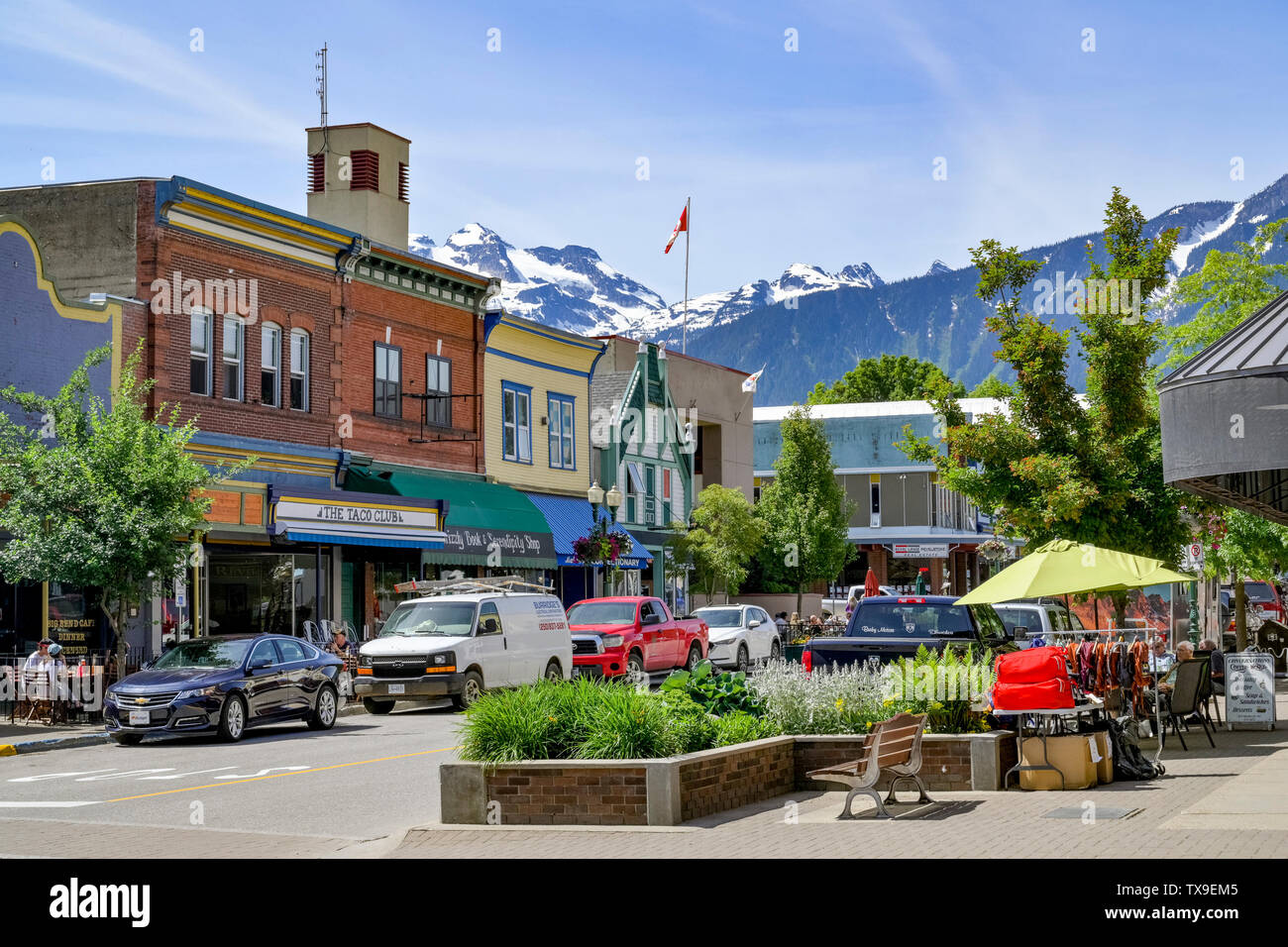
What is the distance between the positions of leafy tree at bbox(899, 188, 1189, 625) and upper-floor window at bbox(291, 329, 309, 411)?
15.5 m

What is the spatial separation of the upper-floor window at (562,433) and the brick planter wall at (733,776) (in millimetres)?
29669

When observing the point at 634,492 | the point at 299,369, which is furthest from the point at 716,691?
the point at 634,492

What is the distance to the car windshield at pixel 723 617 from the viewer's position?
37.2m

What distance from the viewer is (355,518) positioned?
3180 centimetres

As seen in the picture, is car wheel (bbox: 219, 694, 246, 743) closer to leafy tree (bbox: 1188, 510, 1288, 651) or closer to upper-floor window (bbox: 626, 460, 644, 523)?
leafy tree (bbox: 1188, 510, 1288, 651)

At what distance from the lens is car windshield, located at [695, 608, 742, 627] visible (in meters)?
37.2

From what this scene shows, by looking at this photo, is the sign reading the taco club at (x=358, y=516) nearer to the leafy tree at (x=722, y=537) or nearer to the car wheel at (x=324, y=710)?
the car wheel at (x=324, y=710)

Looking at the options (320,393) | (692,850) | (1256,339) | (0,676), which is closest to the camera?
(692,850)

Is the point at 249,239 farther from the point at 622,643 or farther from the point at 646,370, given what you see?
the point at 646,370

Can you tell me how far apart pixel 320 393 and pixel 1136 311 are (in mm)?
18209

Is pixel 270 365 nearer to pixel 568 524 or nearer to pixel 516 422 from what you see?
pixel 516 422

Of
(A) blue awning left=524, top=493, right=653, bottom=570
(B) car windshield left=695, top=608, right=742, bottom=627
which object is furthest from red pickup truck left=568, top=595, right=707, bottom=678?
(A) blue awning left=524, top=493, right=653, bottom=570

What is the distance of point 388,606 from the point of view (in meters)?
35.3

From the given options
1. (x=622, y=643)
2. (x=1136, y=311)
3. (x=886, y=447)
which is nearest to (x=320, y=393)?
(x=622, y=643)
